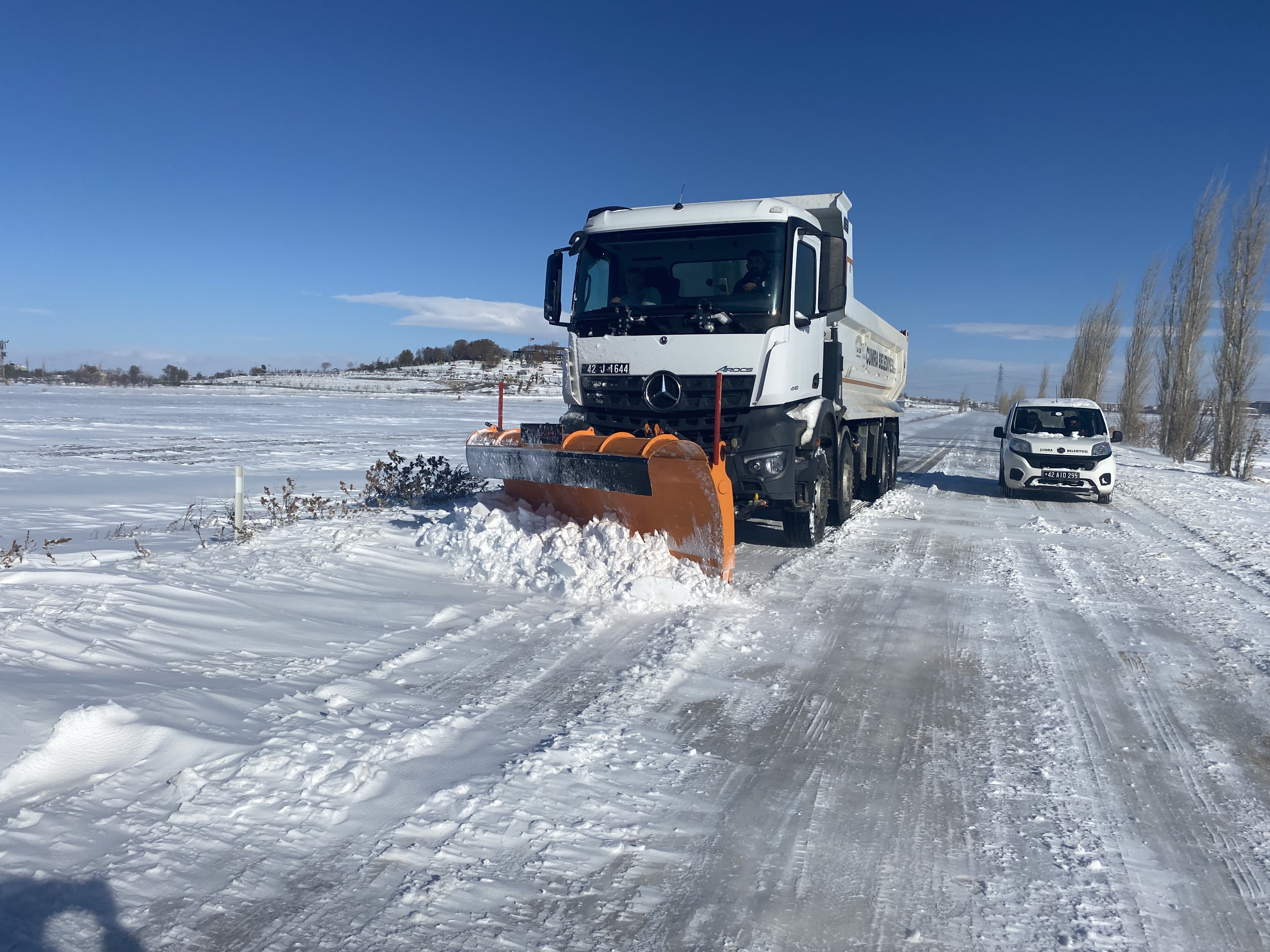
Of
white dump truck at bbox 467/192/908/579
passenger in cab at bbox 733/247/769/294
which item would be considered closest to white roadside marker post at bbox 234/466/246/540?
white dump truck at bbox 467/192/908/579

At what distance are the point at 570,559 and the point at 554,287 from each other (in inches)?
123

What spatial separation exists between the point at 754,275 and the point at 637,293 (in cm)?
113

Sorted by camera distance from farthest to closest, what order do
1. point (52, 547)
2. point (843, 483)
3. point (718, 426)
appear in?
point (843, 483), point (52, 547), point (718, 426)

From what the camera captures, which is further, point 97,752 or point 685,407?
point 685,407

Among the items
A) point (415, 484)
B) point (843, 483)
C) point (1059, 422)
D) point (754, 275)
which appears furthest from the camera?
point (1059, 422)

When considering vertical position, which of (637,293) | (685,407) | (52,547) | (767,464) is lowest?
(52,547)

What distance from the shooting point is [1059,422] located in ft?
43.8

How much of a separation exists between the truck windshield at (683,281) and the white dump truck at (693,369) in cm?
1

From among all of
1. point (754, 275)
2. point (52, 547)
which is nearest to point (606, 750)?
point (754, 275)

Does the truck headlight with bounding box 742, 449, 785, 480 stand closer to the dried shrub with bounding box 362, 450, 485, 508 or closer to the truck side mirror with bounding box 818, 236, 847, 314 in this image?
the truck side mirror with bounding box 818, 236, 847, 314

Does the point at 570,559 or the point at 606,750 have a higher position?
the point at 570,559

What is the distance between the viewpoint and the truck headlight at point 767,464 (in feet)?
20.9

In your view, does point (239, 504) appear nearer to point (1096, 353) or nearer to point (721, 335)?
point (721, 335)

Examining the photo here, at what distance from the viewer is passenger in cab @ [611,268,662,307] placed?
22.8 ft
